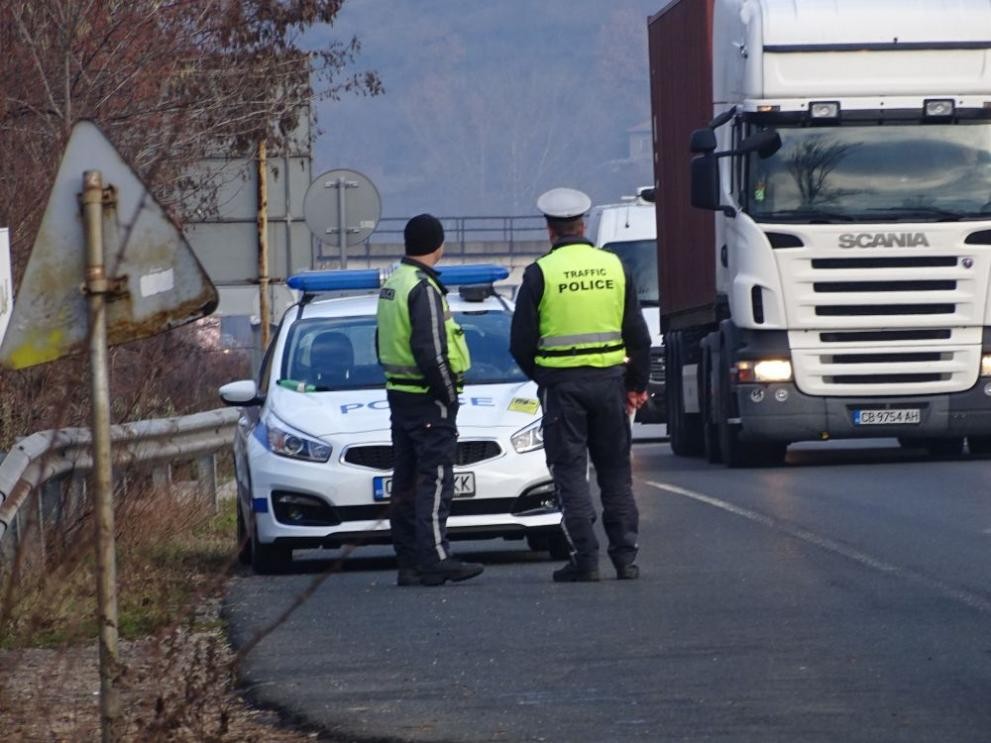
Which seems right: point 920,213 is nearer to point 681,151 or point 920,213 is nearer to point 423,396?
point 681,151

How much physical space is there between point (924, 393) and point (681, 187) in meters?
4.16

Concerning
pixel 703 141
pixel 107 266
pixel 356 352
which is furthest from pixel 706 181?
pixel 107 266

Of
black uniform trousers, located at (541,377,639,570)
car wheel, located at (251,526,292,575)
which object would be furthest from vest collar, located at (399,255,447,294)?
car wheel, located at (251,526,292,575)

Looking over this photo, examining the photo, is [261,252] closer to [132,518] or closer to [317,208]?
[317,208]

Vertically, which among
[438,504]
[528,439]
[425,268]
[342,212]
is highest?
[342,212]

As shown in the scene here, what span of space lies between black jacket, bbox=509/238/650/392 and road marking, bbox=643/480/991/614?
1430 mm

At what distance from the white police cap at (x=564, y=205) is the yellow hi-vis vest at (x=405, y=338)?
0.63 meters

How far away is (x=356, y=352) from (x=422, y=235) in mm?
1993

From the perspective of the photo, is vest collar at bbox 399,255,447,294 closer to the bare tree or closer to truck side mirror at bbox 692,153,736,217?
the bare tree

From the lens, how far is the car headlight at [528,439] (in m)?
12.2

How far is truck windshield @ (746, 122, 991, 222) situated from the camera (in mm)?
19016

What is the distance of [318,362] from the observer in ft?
43.1

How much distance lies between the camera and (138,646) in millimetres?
9500

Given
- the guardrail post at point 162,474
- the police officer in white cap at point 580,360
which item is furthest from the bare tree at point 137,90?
the police officer in white cap at point 580,360
